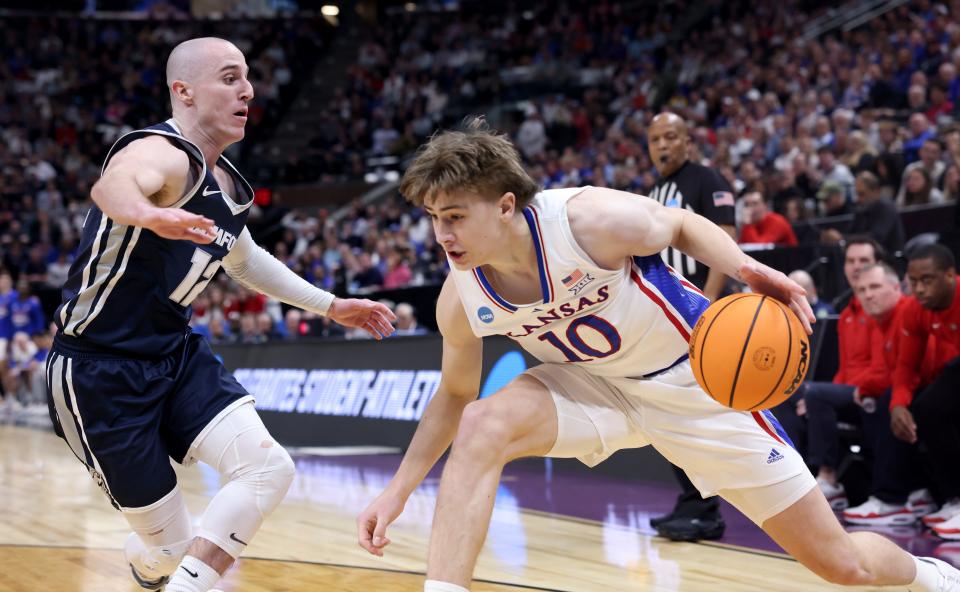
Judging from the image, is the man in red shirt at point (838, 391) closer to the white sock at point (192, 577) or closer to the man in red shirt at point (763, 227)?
the man in red shirt at point (763, 227)

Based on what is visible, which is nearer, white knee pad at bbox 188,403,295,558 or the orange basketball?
the orange basketball

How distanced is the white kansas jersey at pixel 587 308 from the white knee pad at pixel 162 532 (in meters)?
1.25

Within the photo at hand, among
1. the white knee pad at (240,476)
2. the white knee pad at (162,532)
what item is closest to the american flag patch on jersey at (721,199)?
the white knee pad at (240,476)

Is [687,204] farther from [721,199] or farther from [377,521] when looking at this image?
[377,521]

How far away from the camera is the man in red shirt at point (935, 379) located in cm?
543

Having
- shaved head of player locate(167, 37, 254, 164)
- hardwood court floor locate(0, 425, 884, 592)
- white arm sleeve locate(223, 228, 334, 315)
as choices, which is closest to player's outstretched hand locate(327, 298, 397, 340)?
white arm sleeve locate(223, 228, 334, 315)

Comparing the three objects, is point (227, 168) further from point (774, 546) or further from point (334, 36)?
point (334, 36)

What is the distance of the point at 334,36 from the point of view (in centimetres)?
2720

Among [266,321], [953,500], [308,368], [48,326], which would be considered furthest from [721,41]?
[953,500]

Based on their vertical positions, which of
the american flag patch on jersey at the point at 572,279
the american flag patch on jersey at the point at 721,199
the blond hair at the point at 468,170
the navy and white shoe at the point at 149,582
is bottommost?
the navy and white shoe at the point at 149,582

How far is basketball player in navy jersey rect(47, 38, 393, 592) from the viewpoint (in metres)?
3.45

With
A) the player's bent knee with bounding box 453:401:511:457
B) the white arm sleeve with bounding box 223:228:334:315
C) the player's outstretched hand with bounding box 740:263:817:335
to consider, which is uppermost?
the player's outstretched hand with bounding box 740:263:817:335

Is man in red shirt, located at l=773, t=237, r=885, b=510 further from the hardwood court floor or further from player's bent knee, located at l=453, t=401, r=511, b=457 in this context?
player's bent knee, located at l=453, t=401, r=511, b=457

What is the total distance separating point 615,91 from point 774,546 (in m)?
14.4
